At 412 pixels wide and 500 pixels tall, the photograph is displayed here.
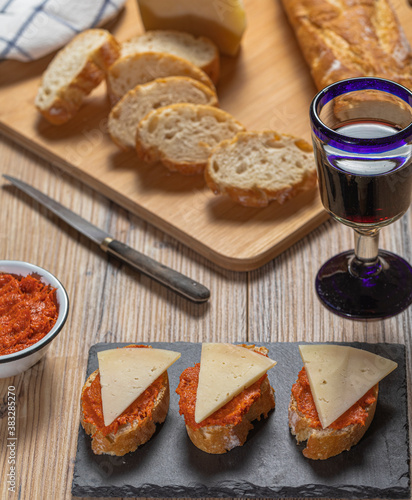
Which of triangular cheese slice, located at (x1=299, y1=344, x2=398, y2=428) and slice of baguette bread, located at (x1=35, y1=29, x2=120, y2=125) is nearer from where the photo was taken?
triangular cheese slice, located at (x1=299, y1=344, x2=398, y2=428)

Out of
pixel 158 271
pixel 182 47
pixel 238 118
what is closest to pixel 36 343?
pixel 158 271

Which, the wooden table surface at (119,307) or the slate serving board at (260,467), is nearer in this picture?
the slate serving board at (260,467)

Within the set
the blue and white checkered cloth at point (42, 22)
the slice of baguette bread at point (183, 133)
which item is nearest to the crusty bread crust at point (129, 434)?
the slice of baguette bread at point (183, 133)

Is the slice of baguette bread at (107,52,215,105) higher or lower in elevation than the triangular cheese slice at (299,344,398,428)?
higher

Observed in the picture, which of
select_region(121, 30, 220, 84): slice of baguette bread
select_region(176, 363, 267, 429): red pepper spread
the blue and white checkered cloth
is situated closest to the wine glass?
select_region(176, 363, 267, 429): red pepper spread

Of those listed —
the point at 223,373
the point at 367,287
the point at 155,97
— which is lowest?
the point at 367,287

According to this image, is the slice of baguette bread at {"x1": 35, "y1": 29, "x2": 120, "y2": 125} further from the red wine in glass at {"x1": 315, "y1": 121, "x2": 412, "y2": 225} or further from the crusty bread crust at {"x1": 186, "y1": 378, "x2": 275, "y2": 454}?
the crusty bread crust at {"x1": 186, "y1": 378, "x2": 275, "y2": 454}

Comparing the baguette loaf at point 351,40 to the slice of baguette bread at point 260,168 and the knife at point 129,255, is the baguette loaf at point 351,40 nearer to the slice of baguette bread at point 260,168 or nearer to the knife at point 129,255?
the slice of baguette bread at point 260,168

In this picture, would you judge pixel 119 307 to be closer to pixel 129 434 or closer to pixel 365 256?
pixel 129 434
